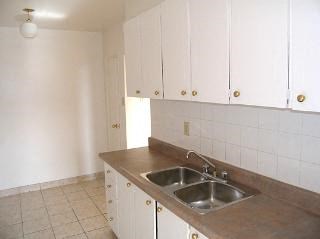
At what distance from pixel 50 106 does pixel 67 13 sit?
1590mm

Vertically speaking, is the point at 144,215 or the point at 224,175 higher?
the point at 224,175

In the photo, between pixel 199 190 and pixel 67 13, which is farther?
pixel 67 13

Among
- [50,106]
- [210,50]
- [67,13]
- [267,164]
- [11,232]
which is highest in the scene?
[67,13]

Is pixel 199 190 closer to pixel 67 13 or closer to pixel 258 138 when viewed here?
pixel 258 138

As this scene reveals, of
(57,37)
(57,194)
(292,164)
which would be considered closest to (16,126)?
(57,194)

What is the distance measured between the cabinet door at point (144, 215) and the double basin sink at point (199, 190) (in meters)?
0.13

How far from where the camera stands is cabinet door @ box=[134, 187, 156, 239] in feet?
6.21

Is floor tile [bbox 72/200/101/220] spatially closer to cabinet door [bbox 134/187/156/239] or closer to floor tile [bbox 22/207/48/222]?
floor tile [bbox 22/207/48/222]

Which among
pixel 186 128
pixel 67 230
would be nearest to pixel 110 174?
pixel 186 128

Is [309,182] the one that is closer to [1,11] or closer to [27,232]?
[27,232]

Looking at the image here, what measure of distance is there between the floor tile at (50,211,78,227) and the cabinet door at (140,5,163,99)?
1.94 meters

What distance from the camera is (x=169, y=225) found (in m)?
1.70

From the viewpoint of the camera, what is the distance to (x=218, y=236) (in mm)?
1273

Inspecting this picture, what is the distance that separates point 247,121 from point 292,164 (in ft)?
1.34
